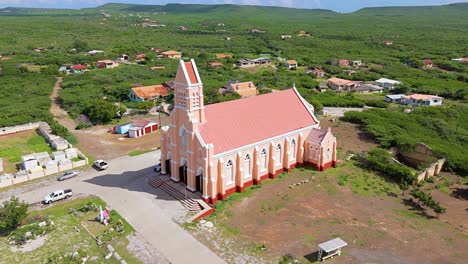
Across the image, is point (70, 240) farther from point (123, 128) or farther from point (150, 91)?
point (150, 91)

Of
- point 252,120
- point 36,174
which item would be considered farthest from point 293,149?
point 36,174

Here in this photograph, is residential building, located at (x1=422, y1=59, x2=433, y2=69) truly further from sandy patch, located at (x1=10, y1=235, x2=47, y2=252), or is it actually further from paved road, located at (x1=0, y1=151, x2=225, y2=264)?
sandy patch, located at (x1=10, y1=235, x2=47, y2=252)

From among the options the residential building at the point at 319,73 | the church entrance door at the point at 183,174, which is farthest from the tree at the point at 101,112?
the residential building at the point at 319,73

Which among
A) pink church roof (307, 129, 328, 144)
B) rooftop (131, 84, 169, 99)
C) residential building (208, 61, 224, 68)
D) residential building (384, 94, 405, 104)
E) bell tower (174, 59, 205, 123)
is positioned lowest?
residential building (384, 94, 405, 104)

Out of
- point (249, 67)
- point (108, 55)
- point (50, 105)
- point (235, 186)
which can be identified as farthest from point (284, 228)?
point (108, 55)

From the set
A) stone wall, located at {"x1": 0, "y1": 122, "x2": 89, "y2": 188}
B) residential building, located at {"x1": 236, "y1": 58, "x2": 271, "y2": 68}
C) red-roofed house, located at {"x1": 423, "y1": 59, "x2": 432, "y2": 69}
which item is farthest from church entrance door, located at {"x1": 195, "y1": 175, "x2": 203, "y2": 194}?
red-roofed house, located at {"x1": 423, "y1": 59, "x2": 432, "y2": 69}

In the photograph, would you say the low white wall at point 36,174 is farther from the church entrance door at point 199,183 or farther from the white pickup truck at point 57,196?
the church entrance door at point 199,183
